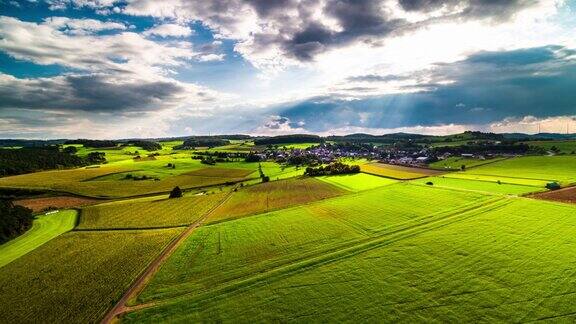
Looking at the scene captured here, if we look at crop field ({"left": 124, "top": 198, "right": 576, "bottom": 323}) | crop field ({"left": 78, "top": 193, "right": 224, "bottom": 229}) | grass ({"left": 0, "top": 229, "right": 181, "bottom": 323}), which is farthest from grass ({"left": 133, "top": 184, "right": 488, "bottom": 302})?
crop field ({"left": 78, "top": 193, "right": 224, "bottom": 229})

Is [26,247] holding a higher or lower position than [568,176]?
lower

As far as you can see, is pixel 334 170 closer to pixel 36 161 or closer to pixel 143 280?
pixel 143 280

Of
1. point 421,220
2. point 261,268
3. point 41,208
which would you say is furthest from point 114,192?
point 421,220

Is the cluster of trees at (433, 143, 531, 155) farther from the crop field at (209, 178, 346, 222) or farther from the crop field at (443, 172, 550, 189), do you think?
the crop field at (209, 178, 346, 222)

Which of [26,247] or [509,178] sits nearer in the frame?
[26,247]

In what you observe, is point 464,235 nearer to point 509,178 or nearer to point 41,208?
point 509,178

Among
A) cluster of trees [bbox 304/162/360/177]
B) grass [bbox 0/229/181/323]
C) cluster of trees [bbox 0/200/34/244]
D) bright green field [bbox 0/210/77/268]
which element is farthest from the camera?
cluster of trees [bbox 304/162/360/177]
